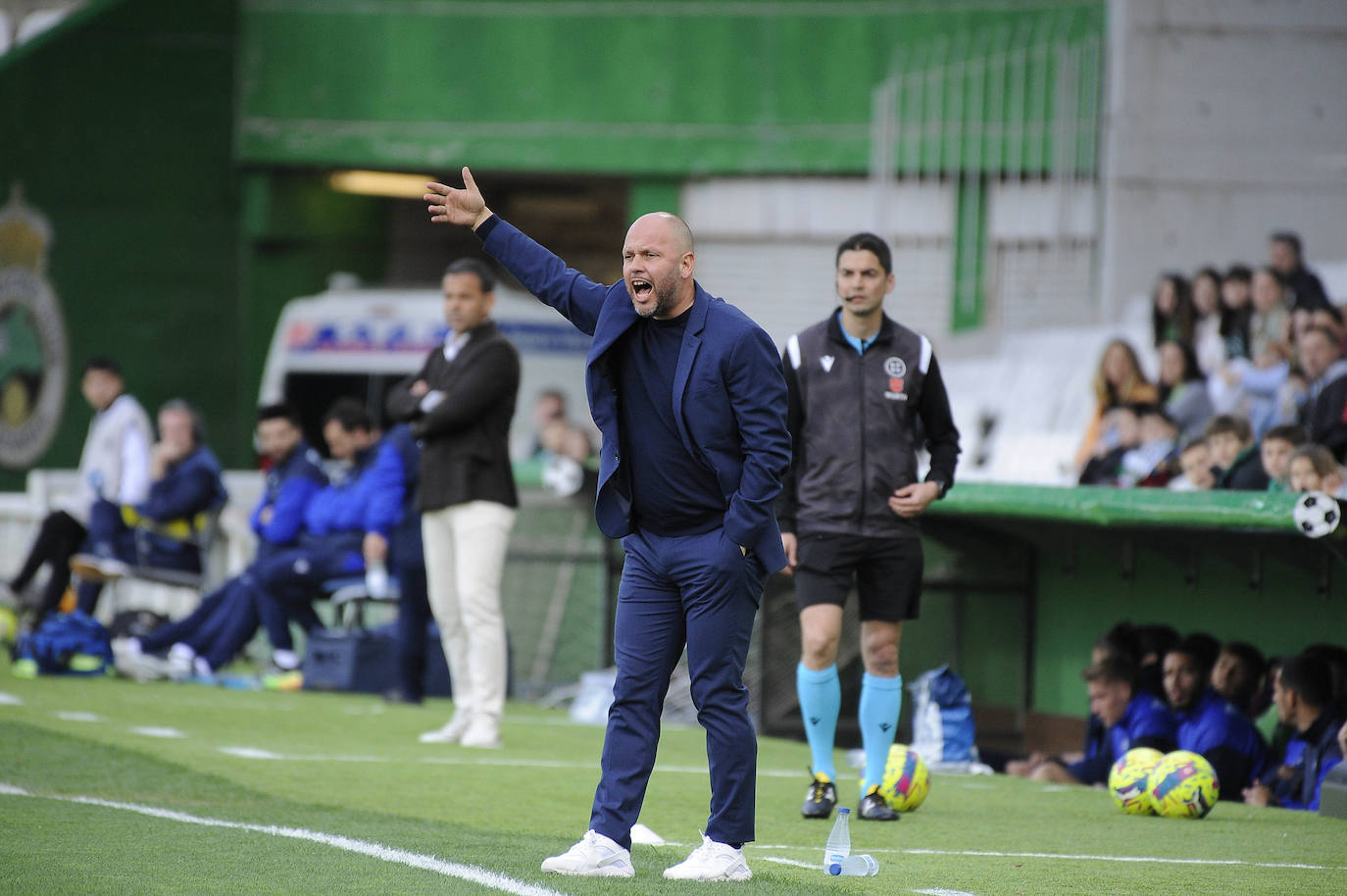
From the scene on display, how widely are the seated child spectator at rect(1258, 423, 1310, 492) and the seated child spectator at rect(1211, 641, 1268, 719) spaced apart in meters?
0.83

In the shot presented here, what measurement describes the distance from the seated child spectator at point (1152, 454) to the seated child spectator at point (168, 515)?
6322 mm

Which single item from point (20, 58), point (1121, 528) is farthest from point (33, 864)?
point (20, 58)

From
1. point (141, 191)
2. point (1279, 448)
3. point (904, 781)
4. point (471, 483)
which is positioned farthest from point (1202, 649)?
point (141, 191)

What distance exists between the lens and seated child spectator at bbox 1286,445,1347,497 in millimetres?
9391

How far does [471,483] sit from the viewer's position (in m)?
9.62

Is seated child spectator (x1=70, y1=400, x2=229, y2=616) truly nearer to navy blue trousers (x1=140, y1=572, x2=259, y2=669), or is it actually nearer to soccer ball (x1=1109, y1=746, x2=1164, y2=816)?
navy blue trousers (x1=140, y1=572, x2=259, y2=669)

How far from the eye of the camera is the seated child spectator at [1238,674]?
9.68 m

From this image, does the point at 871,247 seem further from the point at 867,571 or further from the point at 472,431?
the point at 472,431

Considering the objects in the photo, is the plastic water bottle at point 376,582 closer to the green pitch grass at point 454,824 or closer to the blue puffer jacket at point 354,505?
the blue puffer jacket at point 354,505

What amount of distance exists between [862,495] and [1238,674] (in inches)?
119

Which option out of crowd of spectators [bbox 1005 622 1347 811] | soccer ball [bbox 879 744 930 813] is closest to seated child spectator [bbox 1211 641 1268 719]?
crowd of spectators [bbox 1005 622 1347 811]

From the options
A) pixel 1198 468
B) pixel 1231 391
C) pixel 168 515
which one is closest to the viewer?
pixel 1198 468

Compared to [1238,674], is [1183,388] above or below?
above

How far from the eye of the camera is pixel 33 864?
576 cm
